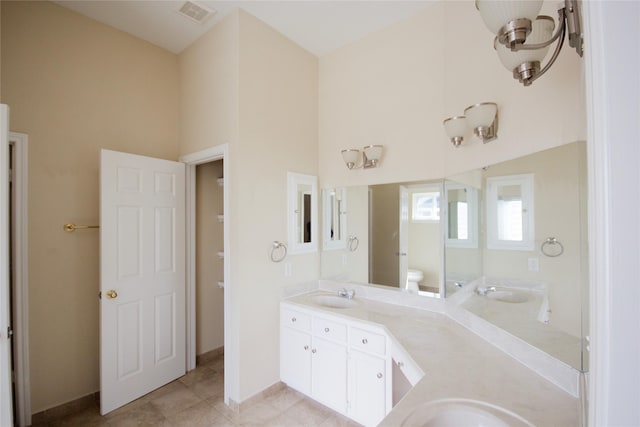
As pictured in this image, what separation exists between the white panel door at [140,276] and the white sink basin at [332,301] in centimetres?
133

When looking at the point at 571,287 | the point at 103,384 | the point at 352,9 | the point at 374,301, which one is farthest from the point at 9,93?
the point at 571,287

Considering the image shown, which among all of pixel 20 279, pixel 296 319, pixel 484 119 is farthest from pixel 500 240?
pixel 20 279

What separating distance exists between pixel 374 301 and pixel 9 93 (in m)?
3.14

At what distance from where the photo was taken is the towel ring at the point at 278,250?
2443 millimetres

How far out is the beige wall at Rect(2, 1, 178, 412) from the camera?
80.2 inches

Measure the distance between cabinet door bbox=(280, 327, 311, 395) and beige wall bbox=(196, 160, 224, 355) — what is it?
1.06m

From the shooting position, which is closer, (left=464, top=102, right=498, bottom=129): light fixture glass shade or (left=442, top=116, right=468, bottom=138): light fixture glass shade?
(left=464, top=102, right=498, bottom=129): light fixture glass shade

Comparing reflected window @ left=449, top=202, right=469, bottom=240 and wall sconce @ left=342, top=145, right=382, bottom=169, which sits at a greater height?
wall sconce @ left=342, top=145, right=382, bottom=169

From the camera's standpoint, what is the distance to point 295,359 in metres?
2.36

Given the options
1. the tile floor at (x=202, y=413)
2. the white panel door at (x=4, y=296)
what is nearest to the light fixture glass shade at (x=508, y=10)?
the white panel door at (x=4, y=296)

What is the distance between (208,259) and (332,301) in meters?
1.45

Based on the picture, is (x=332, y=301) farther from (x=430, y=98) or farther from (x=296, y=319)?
(x=430, y=98)

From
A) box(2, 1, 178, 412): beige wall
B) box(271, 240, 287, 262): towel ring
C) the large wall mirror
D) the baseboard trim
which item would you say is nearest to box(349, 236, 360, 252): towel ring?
the large wall mirror

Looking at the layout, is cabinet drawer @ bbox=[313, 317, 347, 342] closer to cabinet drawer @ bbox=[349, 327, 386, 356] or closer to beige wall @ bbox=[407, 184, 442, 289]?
cabinet drawer @ bbox=[349, 327, 386, 356]
